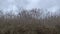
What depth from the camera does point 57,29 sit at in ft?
15.1

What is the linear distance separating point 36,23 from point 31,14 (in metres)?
0.82

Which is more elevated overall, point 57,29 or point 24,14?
point 24,14

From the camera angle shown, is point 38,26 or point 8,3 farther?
point 8,3

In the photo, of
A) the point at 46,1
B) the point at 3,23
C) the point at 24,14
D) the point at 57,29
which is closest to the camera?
the point at 3,23

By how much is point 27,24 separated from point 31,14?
3.19 feet

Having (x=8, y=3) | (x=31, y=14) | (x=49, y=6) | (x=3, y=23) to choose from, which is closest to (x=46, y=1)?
(x=49, y=6)

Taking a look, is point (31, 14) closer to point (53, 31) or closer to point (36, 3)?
point (53, 31)

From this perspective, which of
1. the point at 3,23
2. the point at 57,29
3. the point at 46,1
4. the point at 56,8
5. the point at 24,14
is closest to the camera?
the point at 3,23

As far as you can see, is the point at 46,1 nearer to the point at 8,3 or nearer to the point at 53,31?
the point at 8,3

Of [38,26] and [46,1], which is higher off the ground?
[46,1]

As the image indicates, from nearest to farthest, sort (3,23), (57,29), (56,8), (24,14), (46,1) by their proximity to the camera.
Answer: (3,23)
(57,29)
(24,14)
(56,8)
(46,1)

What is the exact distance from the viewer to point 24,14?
5191 millimetres

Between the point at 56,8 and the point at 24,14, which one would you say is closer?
the point at 24,14

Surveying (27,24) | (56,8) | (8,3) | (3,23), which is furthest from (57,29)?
(8,3)
